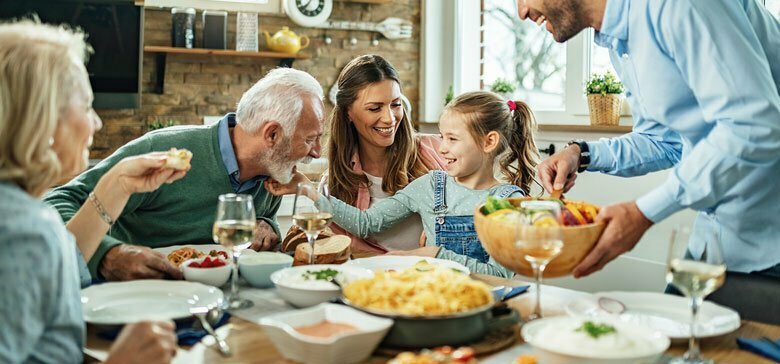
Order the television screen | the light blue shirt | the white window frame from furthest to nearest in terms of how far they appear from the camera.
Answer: the white window frame, the television screen, the light blue shirt

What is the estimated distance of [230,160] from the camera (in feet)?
7.80

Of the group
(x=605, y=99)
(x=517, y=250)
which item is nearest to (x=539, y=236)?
(x=517, y=250)

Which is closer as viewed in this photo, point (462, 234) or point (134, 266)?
point (134, 266)

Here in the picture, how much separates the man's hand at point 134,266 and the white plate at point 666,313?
907mm

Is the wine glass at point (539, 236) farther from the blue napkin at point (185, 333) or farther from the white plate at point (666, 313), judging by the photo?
the blue napkin at point (185, 333)

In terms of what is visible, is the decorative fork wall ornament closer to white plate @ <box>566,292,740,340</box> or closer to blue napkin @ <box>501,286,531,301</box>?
blue napkin @ <box>501,286,531,301</box>

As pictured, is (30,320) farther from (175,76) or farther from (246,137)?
(175,76)

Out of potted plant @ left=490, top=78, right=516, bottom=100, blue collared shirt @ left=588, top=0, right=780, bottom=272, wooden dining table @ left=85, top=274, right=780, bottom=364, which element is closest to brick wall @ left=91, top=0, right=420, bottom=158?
potted plant @ left=490, top=78, right=516, bottom=100

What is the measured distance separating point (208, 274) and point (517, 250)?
2.32 feet

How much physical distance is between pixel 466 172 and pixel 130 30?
2.77 metres

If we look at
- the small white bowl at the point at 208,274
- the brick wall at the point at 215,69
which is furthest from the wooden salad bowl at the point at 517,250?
the brick wall at the point at 215,69

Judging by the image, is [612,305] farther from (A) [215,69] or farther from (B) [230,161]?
(A) [215,69]

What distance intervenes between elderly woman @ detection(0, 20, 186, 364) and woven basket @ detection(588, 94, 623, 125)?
317 cm

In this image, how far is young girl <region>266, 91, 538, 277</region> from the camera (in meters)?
2.45
